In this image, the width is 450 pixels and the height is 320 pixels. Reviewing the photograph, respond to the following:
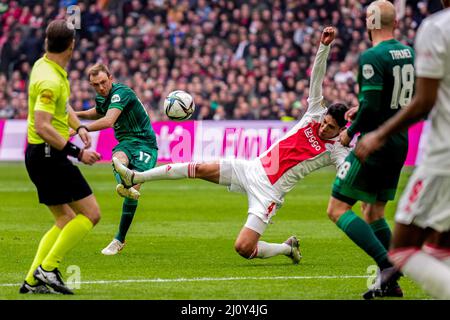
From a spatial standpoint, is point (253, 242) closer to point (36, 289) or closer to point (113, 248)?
point (113, 248)

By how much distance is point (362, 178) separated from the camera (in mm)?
8398

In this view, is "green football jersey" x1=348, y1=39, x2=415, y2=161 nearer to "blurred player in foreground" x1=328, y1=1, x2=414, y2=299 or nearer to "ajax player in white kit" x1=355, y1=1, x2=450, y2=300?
"blurred player in foreground" x1=328, y1=1, x2=414, y2=299

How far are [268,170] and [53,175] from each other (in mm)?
2786

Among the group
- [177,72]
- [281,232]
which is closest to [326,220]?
[281,232]

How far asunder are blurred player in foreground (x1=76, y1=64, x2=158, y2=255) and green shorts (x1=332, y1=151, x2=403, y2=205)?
420 centimetres

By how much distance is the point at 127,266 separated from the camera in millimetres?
10719

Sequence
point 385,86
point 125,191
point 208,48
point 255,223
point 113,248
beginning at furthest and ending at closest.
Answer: point 208,48, point 113,248, point 125,191, point 255,223, point 385,86

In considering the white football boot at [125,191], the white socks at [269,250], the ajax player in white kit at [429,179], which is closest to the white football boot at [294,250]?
the white socks at [269,250]

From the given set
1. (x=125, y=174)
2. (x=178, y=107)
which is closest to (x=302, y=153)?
(x=125, y=174)

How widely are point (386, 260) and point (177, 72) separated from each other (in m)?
22.4

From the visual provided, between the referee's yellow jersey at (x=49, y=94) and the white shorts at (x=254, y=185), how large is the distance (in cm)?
240

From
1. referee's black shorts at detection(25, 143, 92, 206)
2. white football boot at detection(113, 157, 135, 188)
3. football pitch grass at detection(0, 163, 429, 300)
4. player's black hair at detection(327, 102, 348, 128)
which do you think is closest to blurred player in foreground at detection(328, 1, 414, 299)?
football pitch grass at detection(0, 163, 429, 300)

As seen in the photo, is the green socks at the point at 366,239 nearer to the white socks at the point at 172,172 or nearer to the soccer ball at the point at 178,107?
the white socks at the point at 172,172
